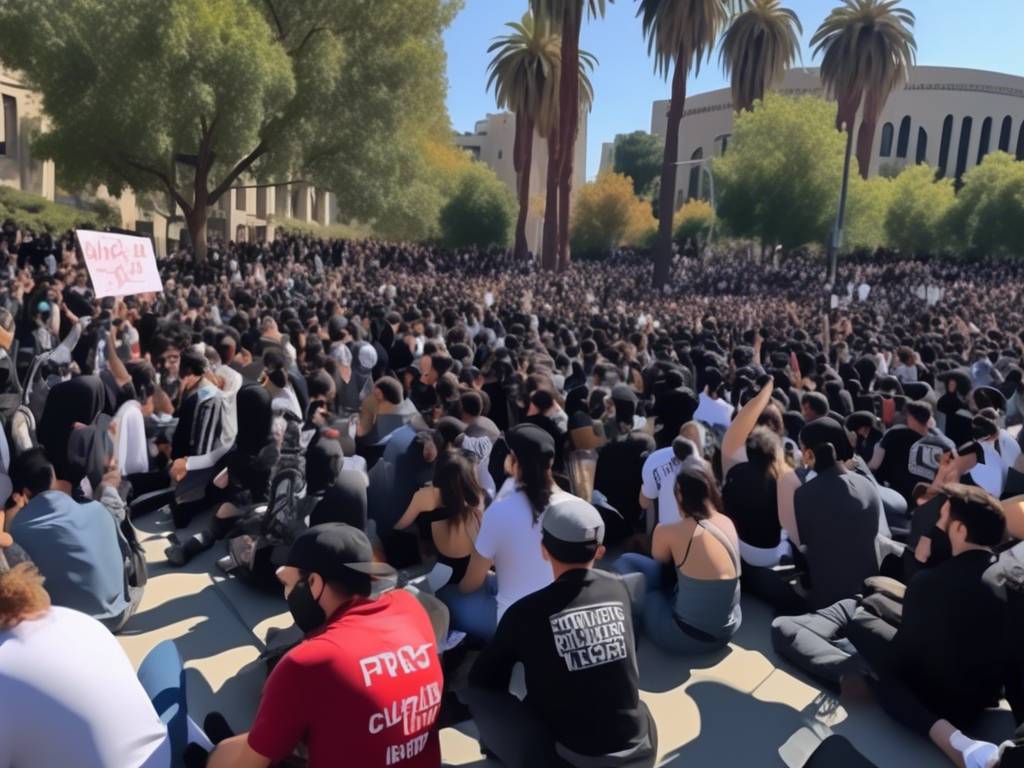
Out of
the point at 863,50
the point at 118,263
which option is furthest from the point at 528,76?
the point at 118,263

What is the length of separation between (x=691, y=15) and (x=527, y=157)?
13.9 meters

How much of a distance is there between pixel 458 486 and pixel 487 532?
0.51m

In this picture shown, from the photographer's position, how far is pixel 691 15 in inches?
1227

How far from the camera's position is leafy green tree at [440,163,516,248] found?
46.3 metres

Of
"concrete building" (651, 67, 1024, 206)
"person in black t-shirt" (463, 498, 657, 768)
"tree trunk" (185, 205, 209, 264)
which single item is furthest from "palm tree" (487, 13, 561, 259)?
"person in black t-shirt" (463, 498, 657, 768)

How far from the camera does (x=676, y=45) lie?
31.8 metres

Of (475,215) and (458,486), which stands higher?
(475,215)

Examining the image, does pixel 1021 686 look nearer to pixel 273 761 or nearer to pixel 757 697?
pixel 757 697

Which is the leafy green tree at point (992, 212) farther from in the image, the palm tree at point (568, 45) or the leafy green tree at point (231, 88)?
the leafy green tree at point (231, 88)

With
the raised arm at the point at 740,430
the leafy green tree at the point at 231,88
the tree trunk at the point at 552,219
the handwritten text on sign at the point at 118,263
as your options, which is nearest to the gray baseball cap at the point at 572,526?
the raised arm at the point at 740,430

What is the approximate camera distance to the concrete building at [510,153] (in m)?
67.8

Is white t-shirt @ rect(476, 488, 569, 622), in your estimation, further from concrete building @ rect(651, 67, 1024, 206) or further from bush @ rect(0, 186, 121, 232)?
concrete building @ rect(651, 67, 1024, 206)

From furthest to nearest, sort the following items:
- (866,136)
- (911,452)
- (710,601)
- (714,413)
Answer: (866,136)
(714,413)
(911,452)
(710,601)

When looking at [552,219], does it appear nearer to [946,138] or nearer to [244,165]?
[244,165]
